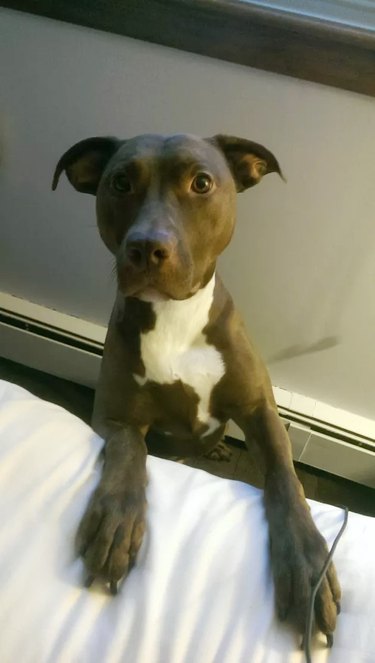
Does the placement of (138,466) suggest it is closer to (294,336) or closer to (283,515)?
(283,515)

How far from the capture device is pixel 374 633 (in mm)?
667

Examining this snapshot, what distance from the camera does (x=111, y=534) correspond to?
0.80m

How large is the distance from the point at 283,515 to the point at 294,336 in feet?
2.61

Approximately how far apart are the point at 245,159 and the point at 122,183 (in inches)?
9.5

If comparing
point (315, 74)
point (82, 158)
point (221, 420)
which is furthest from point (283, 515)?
point (315, 74)

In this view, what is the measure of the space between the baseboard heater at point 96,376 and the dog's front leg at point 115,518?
777 millimetres

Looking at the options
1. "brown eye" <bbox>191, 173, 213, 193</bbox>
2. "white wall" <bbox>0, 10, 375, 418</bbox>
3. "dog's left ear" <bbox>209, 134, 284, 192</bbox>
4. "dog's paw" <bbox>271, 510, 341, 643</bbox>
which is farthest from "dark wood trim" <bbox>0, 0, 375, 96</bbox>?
"dog's paw" <bbox>271, 510, 341, 643</bbox>

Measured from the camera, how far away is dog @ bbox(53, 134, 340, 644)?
31.0 inches

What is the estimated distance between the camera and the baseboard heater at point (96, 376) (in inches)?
64.3

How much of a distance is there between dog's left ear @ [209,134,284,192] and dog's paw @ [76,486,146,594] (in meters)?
0.59

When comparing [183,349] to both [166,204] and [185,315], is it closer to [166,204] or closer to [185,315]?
[185,315]

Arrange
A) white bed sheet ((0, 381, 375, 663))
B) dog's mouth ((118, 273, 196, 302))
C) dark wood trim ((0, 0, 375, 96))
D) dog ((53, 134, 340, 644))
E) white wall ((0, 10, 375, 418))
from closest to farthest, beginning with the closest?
white bed sheet ((0, 381, 375, 663))
dog ((53, 134, 340, 644))
dog's mouth ((118, 273, 196, 302))
dark wood trim ((0, 0, 375, 96))
white wall ((0, 10, 375, 418))

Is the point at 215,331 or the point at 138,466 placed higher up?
the point at 215,331

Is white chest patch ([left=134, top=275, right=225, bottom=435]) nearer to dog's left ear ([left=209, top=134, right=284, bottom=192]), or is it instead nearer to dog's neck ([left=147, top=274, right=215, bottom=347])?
dog's neck ([left=147, top=274, right=215, bottom=347])
